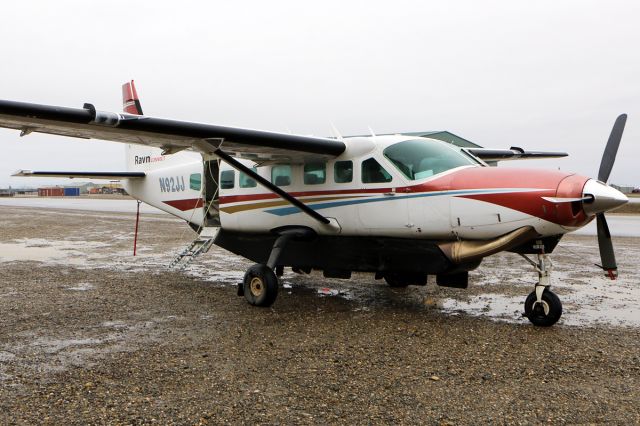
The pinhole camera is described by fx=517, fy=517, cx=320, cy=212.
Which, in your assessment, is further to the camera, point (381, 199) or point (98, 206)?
point (98, 206)

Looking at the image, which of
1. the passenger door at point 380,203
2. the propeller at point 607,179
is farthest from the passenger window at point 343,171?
the propeller at point 607,179

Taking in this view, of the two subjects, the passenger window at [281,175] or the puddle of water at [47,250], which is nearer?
the passenger window at [281,175]

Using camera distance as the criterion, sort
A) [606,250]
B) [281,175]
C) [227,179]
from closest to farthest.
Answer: [606,250] → [281,175] → [227,179]

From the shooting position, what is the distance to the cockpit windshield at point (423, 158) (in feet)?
24.1

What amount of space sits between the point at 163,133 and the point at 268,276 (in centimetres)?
269

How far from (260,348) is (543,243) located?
3882 mm

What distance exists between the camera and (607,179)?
24.2ft

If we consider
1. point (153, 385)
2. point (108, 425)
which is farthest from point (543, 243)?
point (108, 425)

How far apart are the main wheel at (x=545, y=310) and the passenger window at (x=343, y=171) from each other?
3.19 meters

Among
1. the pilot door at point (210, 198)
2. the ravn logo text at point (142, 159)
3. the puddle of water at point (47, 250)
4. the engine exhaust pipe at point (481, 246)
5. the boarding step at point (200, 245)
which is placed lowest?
the puddle of water at point (47, 250)

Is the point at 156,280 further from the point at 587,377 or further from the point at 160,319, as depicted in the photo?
the point at 587,377

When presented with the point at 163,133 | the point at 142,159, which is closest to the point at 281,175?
the point at 163,133

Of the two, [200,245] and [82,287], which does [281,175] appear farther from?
[82,287]

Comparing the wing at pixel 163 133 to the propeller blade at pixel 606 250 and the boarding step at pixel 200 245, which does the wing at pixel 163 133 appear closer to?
the boarding step at pixel 200 245
